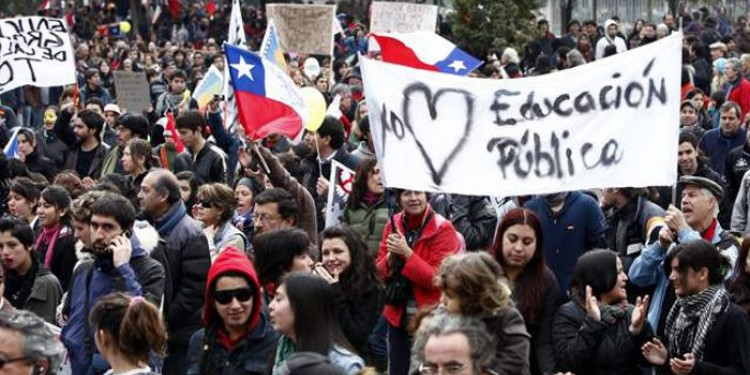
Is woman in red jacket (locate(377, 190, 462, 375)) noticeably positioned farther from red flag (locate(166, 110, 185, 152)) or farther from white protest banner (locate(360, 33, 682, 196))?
red flag (locate(166, 110, 185, 152))

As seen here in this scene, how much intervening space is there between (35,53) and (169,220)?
25.9ft

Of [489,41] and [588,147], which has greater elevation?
[588,147]

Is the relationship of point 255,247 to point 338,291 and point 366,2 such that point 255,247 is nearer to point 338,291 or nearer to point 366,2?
point 338,291

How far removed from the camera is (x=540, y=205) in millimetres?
10211

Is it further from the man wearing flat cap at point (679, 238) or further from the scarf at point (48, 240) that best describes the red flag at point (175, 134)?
the man wearing flat cap at point (679, 238)

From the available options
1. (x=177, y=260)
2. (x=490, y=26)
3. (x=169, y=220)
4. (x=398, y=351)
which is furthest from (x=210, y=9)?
(x=398, y=351)

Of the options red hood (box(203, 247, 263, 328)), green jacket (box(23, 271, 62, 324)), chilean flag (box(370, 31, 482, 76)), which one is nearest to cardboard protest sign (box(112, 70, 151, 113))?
chilean flag (box(370, 31, 482, 76))

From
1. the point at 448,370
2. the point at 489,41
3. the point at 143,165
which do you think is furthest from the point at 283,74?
the point at 489,41

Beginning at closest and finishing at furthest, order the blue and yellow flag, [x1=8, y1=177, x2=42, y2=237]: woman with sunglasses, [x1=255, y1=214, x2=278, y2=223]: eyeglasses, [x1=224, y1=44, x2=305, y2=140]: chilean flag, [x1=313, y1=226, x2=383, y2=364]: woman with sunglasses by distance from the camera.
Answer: [x1=313, y1=226, x2=383, y2=364]: woman with sunglasses → [x1=255, y1=214, x2=278, y2=223]: eyeglasses → [x1=8, y1=177, x2=42, y2=237]: woman with sunglasses → [x1=224, y1=44, x2=305, y2=140]: chilean flag → the blue and yellow flag

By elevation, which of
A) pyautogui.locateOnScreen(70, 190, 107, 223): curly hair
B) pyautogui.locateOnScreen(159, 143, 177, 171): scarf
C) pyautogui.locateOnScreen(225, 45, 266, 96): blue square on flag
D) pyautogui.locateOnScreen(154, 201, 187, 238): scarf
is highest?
pyautogui.locateOnScreen(225, 45, 266, 96): blue square on flag

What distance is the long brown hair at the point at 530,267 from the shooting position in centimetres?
837

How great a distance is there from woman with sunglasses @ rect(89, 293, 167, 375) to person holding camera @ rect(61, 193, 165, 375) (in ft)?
4.04

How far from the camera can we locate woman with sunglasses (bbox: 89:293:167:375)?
663 centimetres

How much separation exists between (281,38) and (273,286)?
1699cm
